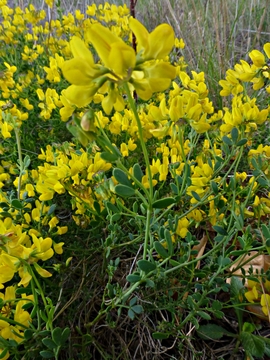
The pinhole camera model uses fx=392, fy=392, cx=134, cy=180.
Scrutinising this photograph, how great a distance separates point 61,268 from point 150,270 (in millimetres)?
350

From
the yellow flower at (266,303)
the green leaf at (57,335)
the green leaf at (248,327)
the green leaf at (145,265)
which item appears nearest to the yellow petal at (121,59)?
the green leaf at (145,265)

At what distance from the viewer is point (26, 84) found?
1995 millimetres

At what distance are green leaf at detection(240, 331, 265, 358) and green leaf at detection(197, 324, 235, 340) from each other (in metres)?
0.06

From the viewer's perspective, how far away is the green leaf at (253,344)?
984 mm

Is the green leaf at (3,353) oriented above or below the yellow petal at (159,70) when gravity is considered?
below

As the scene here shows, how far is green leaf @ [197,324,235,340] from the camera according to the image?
1095mm

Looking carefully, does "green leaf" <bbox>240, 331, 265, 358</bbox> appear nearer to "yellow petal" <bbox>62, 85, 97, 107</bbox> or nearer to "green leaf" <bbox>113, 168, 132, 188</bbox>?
"green leaf" <bbox>113, 168, 132, 188</bbox>

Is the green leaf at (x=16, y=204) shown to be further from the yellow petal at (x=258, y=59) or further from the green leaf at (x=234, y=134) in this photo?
the yellow petal at (x=258, y=59)

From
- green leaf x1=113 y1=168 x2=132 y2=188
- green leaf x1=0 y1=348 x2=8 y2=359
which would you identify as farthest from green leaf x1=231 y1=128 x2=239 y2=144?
green leaf x1=0 y1=348 x2=8 y2=359

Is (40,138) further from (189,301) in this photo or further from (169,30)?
(169,30)

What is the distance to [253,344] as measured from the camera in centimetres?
101

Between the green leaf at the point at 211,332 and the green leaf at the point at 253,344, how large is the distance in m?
0.06

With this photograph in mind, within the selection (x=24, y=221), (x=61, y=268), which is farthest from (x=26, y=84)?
(x=61, y=268)

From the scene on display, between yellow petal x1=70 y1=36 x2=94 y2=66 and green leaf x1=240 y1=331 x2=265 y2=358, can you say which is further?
green leaf x1=240 y1=331 x2=265 y2=358
